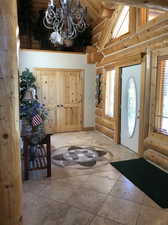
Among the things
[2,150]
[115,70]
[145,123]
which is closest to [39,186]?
[2,150]

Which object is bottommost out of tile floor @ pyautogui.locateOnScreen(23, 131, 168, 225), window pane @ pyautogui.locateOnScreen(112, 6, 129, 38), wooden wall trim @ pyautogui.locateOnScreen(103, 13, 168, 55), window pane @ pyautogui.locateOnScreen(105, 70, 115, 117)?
A: tile floor @ pyautogui.locateOnScreen(23, 131, 168, 225)

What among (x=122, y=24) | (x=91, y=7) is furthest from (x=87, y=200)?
(x=91, y=7)

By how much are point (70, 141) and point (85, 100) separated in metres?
1.85

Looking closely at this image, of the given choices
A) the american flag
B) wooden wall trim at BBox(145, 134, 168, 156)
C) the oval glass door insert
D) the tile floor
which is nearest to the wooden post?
the tile floor

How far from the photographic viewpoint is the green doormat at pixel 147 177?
8.87 feet

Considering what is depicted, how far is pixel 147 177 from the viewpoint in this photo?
3268mm

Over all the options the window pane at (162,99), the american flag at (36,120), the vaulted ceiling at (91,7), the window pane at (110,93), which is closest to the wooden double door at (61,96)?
the window pane at (110,93)

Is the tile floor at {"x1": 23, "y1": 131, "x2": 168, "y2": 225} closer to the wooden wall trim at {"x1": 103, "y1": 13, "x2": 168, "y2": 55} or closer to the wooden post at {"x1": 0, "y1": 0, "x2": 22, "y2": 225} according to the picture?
the wooden post at {"x1": 0, "y1": 0, "x2": 22, "y2": 225}

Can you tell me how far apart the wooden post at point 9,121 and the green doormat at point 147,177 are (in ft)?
6.49

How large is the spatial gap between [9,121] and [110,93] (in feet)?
15.5

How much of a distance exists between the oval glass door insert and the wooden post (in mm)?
3595

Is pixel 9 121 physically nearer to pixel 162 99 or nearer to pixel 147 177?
pixel 147 177

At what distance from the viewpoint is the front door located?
14.6 ft

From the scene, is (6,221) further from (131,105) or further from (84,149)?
(131,105)
